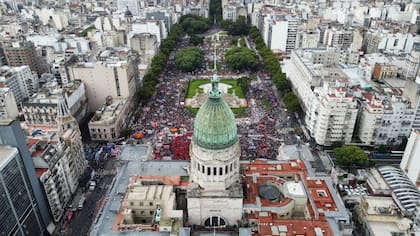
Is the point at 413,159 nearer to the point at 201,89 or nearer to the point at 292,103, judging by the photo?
the point at 292,103

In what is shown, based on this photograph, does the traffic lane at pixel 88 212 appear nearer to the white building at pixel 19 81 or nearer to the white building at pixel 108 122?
the white building at pixel 108 122

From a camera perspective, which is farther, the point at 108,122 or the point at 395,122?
the point at 108,122

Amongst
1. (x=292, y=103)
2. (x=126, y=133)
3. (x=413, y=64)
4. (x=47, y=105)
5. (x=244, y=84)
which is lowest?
(x=126, y=133)

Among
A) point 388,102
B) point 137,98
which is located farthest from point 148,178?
point 388,102

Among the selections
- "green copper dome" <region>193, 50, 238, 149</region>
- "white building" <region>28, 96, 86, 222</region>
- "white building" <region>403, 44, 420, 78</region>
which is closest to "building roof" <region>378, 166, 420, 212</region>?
"green copper dome" <region>193, 50, 238, 149</region>

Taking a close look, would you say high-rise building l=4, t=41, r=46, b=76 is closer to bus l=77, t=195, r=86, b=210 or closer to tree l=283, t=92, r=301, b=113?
bus l=77, t=195, r=86, b=210

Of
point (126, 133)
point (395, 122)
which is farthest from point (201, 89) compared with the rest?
point (395, 122)

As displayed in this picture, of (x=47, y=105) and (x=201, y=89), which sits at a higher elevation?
(x=47, y=105)
